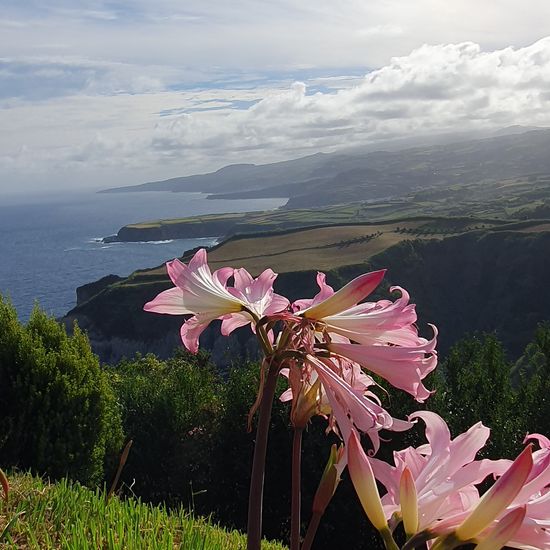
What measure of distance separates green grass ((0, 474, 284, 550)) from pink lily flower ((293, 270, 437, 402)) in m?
1.70

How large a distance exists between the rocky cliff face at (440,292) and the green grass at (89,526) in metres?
87.5

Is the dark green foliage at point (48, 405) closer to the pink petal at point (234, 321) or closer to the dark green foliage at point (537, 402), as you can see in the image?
the pink petal at point (234, 321)

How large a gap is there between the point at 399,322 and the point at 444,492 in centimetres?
47

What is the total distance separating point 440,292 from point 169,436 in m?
91.7

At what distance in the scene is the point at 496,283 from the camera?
104 m

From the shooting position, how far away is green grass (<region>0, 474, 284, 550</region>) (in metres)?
3.30

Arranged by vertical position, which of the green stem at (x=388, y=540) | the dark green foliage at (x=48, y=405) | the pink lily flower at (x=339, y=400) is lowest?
the dark green foliage at (x=48, y=405)

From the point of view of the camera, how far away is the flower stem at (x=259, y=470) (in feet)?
5.69

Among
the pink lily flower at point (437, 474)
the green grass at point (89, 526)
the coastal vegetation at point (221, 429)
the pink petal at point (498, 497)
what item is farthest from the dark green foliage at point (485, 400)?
the pink petal at point (498, 497)

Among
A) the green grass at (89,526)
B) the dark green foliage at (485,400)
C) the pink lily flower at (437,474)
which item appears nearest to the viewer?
the pink lily flower at (437,474)

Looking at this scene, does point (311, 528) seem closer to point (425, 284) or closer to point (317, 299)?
point (317, 299)

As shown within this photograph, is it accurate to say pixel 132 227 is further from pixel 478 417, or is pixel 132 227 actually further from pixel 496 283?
pixel 478 417

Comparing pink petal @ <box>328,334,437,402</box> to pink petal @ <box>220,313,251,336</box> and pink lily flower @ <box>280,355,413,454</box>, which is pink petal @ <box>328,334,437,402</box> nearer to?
pink lily flower @ <box>280,355,413,454</box>

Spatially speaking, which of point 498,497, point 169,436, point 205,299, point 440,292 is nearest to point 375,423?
point 498,497
